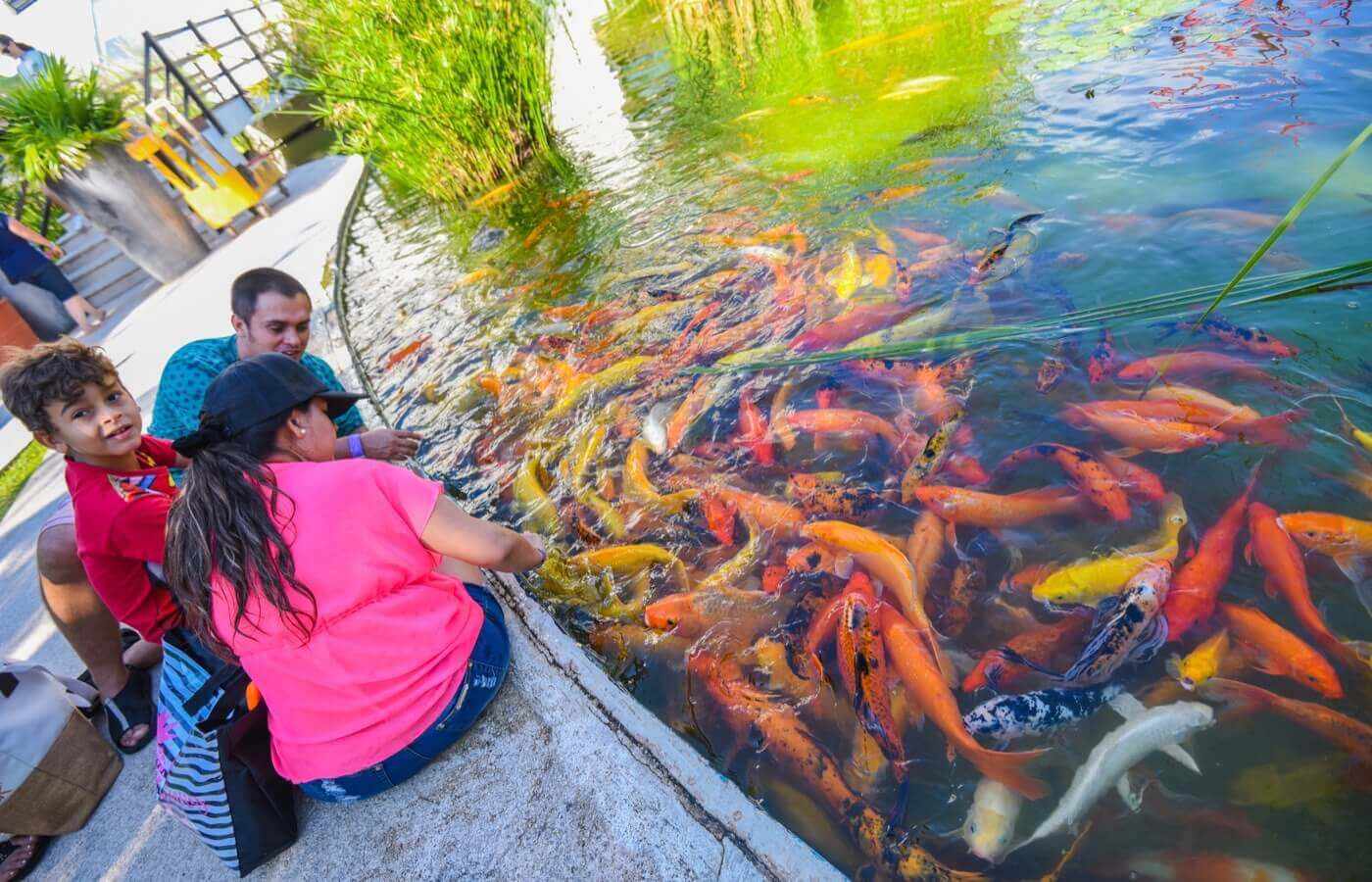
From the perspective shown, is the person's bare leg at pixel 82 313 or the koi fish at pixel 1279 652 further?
the person's bare leg at pixel 82 313

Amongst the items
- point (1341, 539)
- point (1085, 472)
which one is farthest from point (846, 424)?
point (1341, 539)

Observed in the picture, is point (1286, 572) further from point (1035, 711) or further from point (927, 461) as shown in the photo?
point (927, 461)

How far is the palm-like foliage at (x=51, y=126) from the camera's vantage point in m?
8.10

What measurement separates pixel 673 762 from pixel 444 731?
2.69 ft

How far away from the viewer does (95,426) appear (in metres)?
2.36

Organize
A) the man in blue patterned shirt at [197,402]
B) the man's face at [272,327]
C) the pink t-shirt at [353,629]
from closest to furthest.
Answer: the pink t-shirt at [353,629]
the man in blue patterned shirt at [197,402]
the man's face at [272,327]

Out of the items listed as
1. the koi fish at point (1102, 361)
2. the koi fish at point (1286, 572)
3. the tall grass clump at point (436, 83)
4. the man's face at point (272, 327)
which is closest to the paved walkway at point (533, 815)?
the man's face at point (272, 327)

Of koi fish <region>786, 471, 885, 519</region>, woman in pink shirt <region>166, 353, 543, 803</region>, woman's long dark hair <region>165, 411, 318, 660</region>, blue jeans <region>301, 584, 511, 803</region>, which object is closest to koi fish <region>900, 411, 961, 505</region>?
koi fish <region>786, 471, 885, 519</region>

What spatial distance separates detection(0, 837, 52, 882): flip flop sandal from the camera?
2.42 meters

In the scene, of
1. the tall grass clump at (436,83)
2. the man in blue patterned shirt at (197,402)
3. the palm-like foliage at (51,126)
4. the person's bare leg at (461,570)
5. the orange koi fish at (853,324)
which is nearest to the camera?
the person's bare leg at (461,570)

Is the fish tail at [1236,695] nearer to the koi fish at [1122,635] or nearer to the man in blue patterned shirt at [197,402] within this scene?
the koi fish at [1122,635]

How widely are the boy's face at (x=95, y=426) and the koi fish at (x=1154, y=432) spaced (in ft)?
13.1

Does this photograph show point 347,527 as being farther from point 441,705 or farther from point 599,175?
point 599,175

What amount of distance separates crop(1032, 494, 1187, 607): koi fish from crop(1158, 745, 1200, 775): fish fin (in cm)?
52
